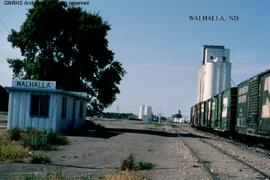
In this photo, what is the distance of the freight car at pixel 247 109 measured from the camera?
2323cm

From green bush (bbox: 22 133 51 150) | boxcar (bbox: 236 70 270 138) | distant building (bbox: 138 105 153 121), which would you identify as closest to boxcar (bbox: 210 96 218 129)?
boxcar (bbox: 236 70 270 138)

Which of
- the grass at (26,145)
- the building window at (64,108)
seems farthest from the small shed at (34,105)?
the grass at (26,145)

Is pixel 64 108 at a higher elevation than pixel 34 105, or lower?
lower

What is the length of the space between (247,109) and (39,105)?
1300 cm

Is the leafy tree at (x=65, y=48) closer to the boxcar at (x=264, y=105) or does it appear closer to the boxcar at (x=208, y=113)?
the boxcar at (x=208, y=113)

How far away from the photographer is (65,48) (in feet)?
170

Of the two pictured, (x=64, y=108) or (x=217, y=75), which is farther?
(x=217, y=75)

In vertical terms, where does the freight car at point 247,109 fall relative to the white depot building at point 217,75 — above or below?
below

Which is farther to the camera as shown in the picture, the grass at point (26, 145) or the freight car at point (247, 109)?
the freight car at point (247, 109)

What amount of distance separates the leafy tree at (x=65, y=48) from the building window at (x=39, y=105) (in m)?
17.0

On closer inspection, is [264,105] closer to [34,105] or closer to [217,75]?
[34,105]

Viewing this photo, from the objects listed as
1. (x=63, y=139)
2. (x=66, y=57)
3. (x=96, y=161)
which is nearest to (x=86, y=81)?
(x=66, y=57)

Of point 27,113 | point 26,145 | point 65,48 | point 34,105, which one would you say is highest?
point 65,48

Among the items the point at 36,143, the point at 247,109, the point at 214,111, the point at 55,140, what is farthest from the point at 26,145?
the point at 214,111
